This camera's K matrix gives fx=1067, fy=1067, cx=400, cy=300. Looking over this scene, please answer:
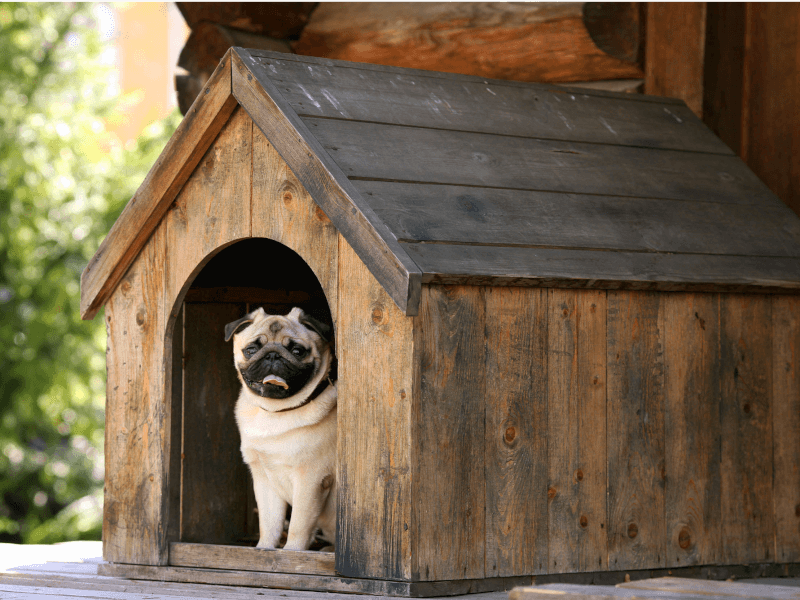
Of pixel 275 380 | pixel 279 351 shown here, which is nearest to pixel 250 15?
pixel 279 351

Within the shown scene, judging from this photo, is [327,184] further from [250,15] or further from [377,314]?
[250,15]

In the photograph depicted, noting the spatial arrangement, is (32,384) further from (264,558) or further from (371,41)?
(264,558)

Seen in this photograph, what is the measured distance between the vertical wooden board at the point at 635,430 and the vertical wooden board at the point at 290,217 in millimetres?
891

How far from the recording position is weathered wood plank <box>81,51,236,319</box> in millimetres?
3434

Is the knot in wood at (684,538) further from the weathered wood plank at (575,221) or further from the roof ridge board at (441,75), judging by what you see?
the roof ridge board at (441,75)

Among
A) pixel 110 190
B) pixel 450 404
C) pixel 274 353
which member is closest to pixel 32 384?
pixel 110 190

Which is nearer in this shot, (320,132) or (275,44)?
(320,132)

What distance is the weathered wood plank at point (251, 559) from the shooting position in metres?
3.19

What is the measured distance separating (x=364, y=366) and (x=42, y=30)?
8.21 meters

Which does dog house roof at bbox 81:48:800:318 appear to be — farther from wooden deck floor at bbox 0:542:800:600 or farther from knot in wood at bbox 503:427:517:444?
wooden deck floor at bbox 0:542:800:600

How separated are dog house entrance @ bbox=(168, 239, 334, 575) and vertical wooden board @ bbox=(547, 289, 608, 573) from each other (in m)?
1.26

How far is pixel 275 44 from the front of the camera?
529cm

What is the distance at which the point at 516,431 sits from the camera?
10.4ft

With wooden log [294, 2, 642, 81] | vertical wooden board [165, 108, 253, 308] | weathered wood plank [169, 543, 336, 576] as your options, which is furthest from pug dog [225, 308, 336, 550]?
wooden log [294, 2, 642, 81]
